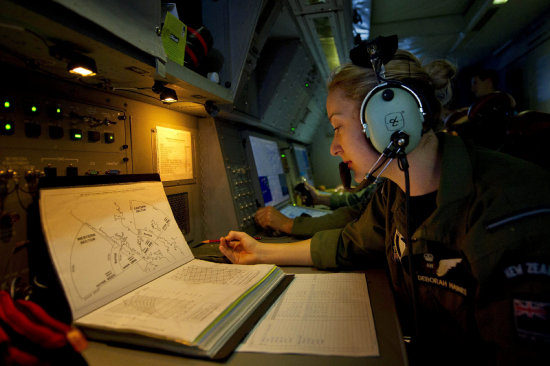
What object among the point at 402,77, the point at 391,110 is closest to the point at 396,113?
the point at 391,110

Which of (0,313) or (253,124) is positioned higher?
(253,124)

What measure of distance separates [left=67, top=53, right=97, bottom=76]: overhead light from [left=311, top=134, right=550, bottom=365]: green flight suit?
786mm

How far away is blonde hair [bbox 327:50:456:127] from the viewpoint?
2.45 ft

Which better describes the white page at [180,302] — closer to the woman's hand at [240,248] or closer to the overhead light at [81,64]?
the woman's hand at [240,248]

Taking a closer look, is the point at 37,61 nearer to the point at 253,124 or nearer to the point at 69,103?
the point at 69,103

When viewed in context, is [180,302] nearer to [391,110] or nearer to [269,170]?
[391,110]


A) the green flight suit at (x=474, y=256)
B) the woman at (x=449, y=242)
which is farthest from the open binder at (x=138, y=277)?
the green flight suit at (x=474, y=256)

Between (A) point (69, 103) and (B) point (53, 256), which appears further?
(A) point (69, 103)

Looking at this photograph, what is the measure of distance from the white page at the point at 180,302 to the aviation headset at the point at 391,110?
0.47 meters

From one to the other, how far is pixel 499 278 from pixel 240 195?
3.48 feet

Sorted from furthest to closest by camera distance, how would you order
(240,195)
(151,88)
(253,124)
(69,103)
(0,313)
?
(253,124), (240,195), (151,88), (69,103), (0,313)

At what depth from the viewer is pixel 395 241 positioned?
2.92 ft

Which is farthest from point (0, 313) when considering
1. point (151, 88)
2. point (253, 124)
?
point (253, 124)

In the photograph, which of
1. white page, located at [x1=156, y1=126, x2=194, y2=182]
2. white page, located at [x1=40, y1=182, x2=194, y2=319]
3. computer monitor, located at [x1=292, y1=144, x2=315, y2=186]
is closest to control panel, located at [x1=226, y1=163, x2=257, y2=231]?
white page, located at [x1=156, y1=126, x2=194, y2=182]
